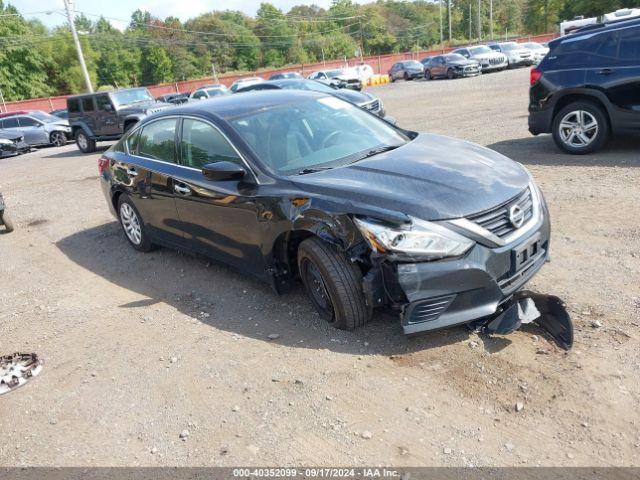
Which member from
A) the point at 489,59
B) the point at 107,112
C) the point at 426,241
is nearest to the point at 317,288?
the point at 426,241

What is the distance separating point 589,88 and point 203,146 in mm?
5704

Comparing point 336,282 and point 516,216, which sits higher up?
point 516,216

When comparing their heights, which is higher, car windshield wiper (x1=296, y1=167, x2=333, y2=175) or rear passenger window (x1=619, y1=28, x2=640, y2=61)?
rear passenger window (x1=619, y1=28, x2=640, y2=61)

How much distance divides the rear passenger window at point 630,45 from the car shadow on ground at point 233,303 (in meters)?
5.67

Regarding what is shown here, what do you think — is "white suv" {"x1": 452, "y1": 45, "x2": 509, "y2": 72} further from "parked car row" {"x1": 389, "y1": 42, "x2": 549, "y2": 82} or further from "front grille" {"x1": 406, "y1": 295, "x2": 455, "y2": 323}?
"front grille" {"x1": 406, "y1": 295, "x2": 455, "y2": 323}

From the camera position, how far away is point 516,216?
350cm

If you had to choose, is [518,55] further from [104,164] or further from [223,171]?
[223,171]

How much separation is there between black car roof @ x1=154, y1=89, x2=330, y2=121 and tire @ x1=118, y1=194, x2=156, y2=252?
1.24m

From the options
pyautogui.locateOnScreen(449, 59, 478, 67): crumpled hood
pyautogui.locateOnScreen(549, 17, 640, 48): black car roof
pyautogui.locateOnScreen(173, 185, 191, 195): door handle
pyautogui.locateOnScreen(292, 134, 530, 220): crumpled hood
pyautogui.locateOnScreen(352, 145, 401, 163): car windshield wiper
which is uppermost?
pyautogui.locateOnScreen(549, 17, 640, 48): black car roof

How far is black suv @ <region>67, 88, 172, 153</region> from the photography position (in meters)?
16.4

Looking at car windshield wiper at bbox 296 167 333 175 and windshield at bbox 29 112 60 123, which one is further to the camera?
windshield at bbox 29 112 60 123

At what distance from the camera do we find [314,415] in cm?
312

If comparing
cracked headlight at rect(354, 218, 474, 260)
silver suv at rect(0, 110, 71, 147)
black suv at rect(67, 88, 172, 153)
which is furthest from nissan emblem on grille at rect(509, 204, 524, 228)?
silver suv at rect(0, 110, 71, 147)

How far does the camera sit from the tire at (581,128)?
7.68 m
